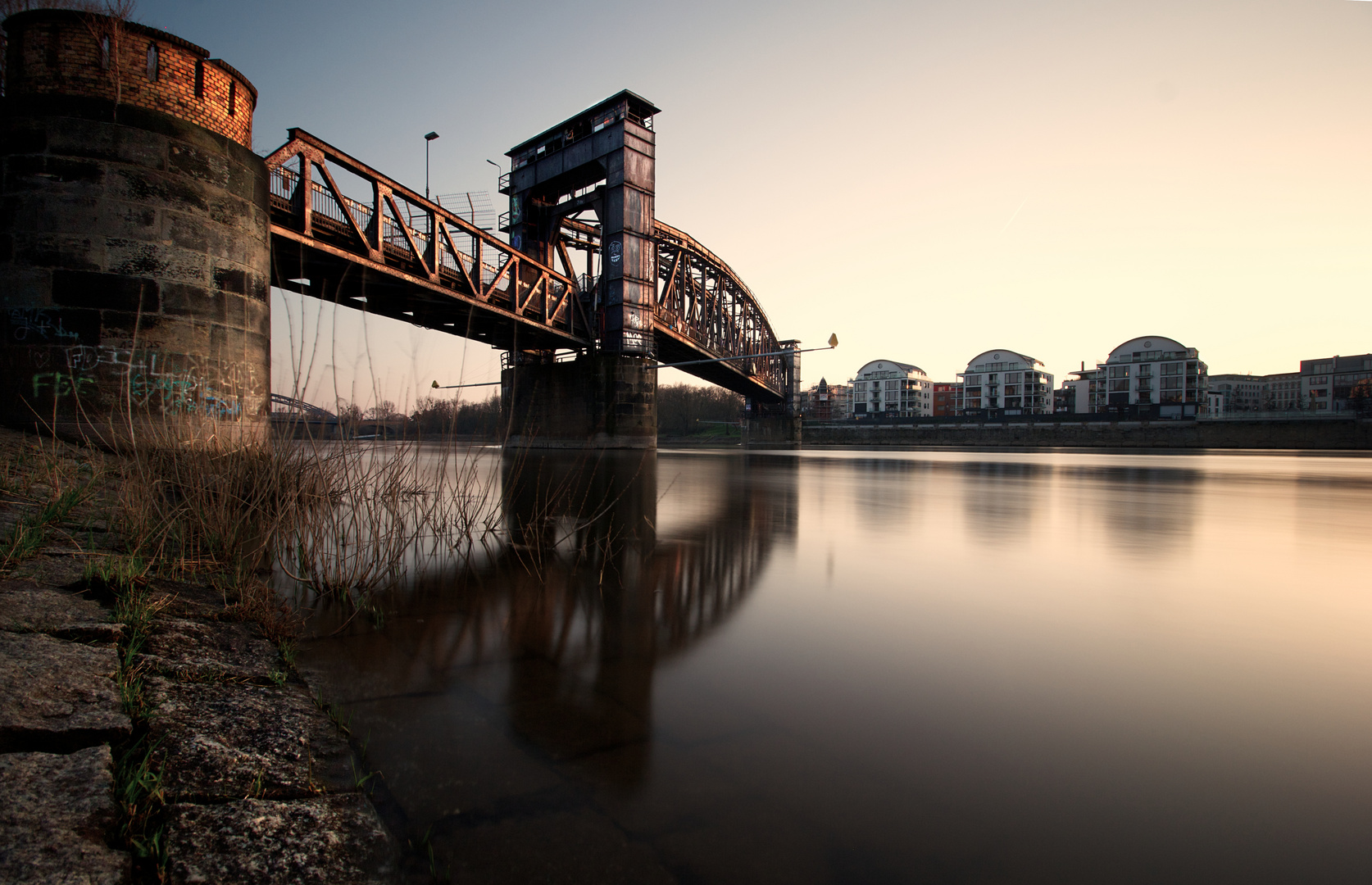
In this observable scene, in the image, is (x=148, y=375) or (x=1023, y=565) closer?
(x=1023, y=565)

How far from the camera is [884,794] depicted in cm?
216

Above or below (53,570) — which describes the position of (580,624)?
below

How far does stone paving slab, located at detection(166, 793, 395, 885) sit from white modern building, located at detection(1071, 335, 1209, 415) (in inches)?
4112

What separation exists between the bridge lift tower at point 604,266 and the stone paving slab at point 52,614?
28669mm

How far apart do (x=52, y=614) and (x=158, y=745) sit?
1445 millimetres

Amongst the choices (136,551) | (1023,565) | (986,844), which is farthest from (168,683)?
(1023,565)

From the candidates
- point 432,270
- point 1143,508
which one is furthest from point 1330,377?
point 432,270

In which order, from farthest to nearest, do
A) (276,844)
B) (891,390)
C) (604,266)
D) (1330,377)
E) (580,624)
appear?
(1330,377)
(891,390)
(604,266)
(580,624)
(276,844)

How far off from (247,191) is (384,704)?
1102 centimetres

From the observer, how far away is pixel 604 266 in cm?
3173

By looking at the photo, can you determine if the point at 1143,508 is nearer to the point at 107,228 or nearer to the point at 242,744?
the point at 242,744

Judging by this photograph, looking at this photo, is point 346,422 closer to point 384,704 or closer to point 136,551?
point 136,551

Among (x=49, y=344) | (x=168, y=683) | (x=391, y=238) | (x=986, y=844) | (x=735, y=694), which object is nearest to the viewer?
(x=986, y=844)

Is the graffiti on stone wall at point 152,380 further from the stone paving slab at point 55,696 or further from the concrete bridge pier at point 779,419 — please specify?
the concrete bridge pier at point 779,419
